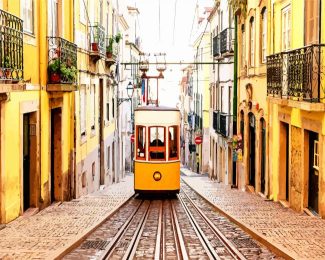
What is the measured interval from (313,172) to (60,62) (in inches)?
265

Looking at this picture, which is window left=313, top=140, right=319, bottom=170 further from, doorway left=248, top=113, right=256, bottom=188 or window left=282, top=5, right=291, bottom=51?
doorway left=248, top=113, right=256, bottom=188

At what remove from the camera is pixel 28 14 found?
14336 mm

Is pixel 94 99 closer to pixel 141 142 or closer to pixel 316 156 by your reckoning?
pixel 141 142

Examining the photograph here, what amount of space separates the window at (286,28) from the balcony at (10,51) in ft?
26.6

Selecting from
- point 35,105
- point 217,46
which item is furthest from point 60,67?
point 217,46

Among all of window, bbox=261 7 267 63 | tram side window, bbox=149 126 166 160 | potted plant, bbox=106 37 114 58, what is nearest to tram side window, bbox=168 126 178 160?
tram side window, bbox=149 126 166 160

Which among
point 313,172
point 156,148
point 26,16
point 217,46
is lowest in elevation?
point 313,172

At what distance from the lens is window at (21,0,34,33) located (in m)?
13.9

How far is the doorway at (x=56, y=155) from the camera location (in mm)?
17812

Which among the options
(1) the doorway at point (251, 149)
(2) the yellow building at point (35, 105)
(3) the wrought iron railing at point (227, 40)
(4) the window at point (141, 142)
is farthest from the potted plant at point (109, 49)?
(2) the yellow building at point (35, 105)

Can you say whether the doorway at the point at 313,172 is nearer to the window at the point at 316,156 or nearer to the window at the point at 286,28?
the window at the point at 316,156

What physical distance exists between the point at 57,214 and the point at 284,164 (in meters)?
6.94

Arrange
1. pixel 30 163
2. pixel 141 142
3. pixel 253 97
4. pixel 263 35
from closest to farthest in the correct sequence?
pixel 30 163
pixel 141 142
pixel 263 35
pixel 253 97

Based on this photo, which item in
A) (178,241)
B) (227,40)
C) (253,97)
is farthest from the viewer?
(227,40)
